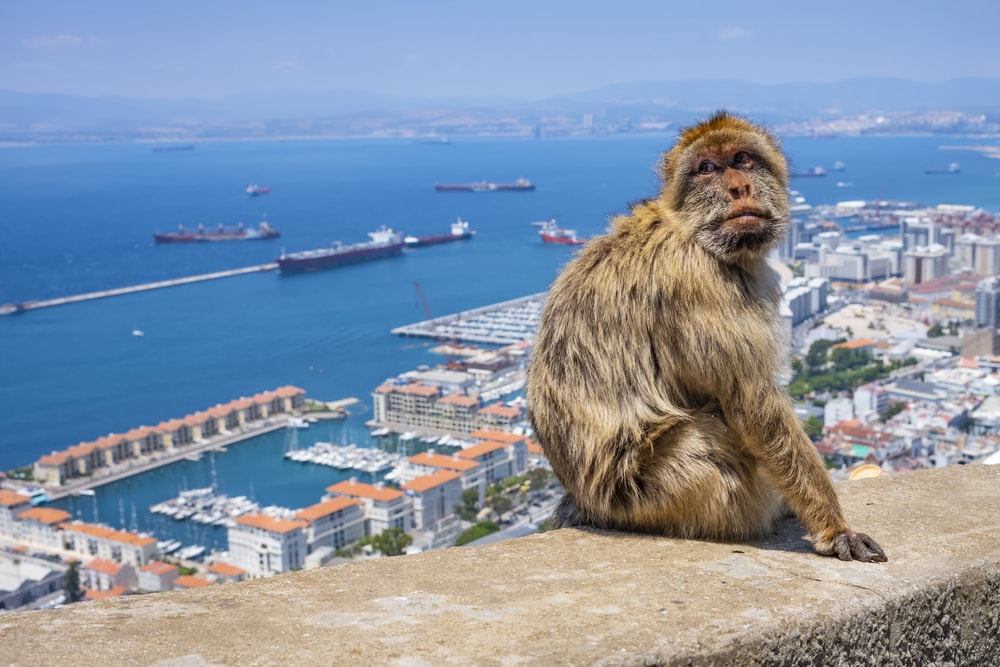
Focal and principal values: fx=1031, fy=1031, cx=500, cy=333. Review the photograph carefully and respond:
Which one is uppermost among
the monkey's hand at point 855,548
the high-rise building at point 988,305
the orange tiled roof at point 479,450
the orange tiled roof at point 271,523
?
the monkey's hand at point 855,548

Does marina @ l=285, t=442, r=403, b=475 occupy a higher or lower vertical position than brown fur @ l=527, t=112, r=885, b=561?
lower

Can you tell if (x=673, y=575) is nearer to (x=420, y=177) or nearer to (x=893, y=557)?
(x=893, y=557)

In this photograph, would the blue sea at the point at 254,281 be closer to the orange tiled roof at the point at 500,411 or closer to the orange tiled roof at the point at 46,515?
the orange tiled roof at the point at 46,515

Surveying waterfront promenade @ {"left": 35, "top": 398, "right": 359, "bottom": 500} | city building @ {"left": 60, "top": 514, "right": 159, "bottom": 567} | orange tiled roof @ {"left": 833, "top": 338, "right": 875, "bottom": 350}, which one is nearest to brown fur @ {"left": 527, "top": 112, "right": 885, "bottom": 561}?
city building @ {"left": 60, "top": 514, "right": 159, "bottom": 567}

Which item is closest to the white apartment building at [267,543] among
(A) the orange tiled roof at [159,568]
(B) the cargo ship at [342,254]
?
(A) the orange tiled roof at [159,568]

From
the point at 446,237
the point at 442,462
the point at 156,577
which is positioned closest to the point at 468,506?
the point at 442,462

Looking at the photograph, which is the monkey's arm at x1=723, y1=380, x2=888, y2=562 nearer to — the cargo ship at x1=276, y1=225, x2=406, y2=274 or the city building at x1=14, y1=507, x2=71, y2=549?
the city building at x1=14, y1=507, x2=71, y2=549
